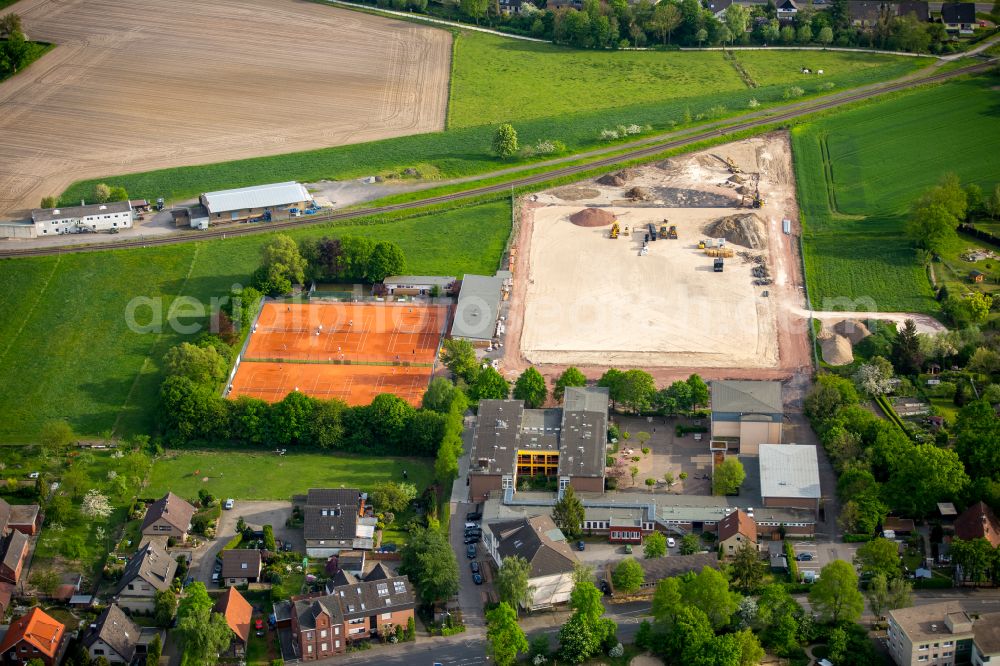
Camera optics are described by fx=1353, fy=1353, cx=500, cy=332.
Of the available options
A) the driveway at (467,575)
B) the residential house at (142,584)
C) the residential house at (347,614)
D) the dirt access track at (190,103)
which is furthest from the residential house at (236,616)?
the dirt access track at (190,103)

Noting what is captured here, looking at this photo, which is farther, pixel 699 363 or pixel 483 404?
pixel 699 363

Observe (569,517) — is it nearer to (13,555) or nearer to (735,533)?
(735,533)

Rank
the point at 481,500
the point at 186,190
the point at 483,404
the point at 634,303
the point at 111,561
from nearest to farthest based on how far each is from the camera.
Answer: the point at 111,561 → the point at 481,500 → the point at 483,404 → the point at 634,303 → the point at 186,190

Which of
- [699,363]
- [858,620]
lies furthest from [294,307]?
[858,620]

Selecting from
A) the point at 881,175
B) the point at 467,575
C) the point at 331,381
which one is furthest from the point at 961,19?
the point at 467,575

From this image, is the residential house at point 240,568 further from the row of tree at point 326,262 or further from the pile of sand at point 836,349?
the pile of sand at point 836,349

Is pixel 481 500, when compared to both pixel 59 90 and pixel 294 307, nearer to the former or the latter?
pixel 294 307

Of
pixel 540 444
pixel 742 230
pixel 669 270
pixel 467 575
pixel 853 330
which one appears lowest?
pixel 467 575
